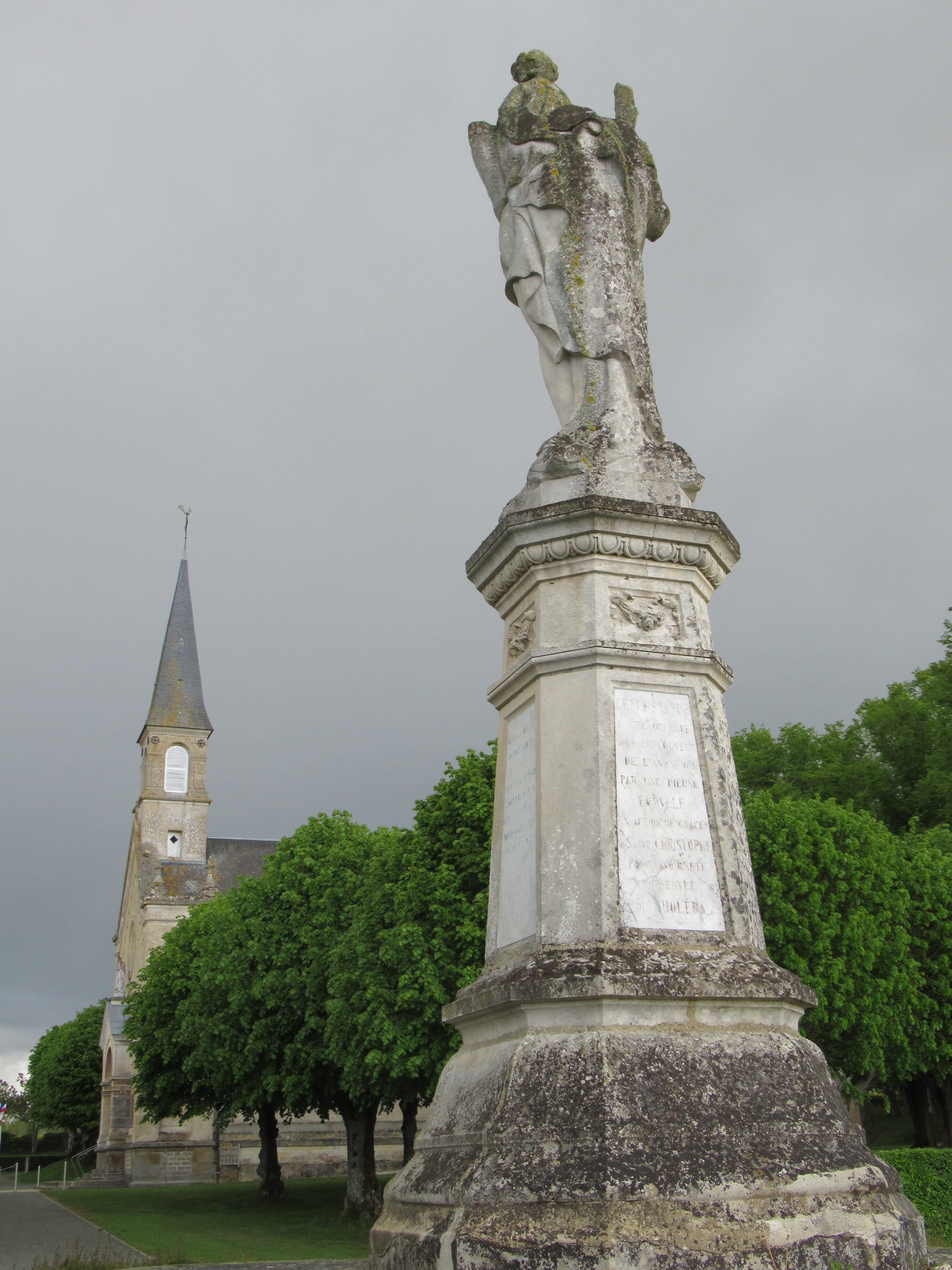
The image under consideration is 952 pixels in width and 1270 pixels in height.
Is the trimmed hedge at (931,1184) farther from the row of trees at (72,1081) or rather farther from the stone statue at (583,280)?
the row of trees at (72,1081)

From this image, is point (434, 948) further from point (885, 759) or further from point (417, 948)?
point (885, 759)

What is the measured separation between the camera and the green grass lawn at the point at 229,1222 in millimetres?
18812

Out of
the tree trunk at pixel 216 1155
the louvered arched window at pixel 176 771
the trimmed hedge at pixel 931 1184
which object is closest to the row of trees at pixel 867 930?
the trimmed hedge at pixel 931 1184

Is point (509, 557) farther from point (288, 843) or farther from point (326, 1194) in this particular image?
point (326, 1194)

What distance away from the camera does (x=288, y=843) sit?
95.2 ft

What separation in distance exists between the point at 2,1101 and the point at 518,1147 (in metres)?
130

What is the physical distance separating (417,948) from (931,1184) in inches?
365

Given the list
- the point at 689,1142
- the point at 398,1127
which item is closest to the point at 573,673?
the point at 689,1142

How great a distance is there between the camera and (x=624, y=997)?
4.59 meters

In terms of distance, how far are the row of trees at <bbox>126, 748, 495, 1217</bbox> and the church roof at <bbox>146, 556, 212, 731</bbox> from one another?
29905 millimetres

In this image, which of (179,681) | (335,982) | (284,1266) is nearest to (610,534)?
(284,1266)

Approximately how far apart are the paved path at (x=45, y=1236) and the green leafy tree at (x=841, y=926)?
1181cm

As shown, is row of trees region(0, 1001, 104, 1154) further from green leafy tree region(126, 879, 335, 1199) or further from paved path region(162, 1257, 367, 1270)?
paved path region(162, 1257, 367, 1270)

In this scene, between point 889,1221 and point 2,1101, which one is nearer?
point 889,1221
